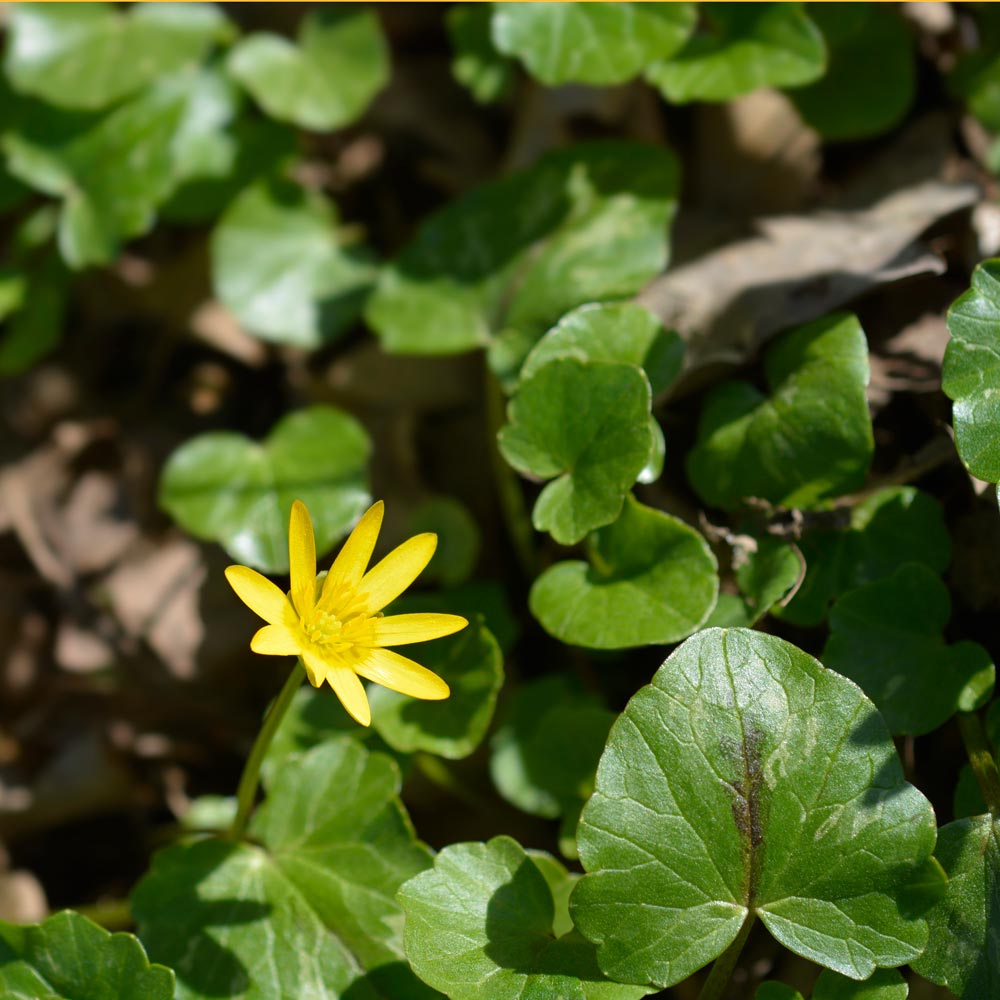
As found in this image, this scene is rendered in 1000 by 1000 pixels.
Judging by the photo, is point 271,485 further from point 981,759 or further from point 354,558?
point 981,759

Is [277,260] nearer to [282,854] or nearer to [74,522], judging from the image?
[74,522]

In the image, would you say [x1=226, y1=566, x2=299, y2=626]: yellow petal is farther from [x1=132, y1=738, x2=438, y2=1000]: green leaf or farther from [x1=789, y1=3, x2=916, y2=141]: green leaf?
[x1=789, y1=3, x2=916, y2=141]: green leaf

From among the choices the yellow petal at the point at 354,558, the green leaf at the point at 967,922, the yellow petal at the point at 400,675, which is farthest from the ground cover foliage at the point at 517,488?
the yellow petal at the point at 354,558

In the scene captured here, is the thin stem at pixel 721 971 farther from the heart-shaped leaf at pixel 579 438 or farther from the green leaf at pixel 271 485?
the green leaf at pixel 271 485

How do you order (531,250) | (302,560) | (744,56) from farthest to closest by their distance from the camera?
(531,250) < (744,56) < (302,560)

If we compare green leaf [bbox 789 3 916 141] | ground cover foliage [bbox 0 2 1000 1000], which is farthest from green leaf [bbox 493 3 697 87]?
green leaf [bbox 789 3 916 141]

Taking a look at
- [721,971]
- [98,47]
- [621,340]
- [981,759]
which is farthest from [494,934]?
[98,47]
